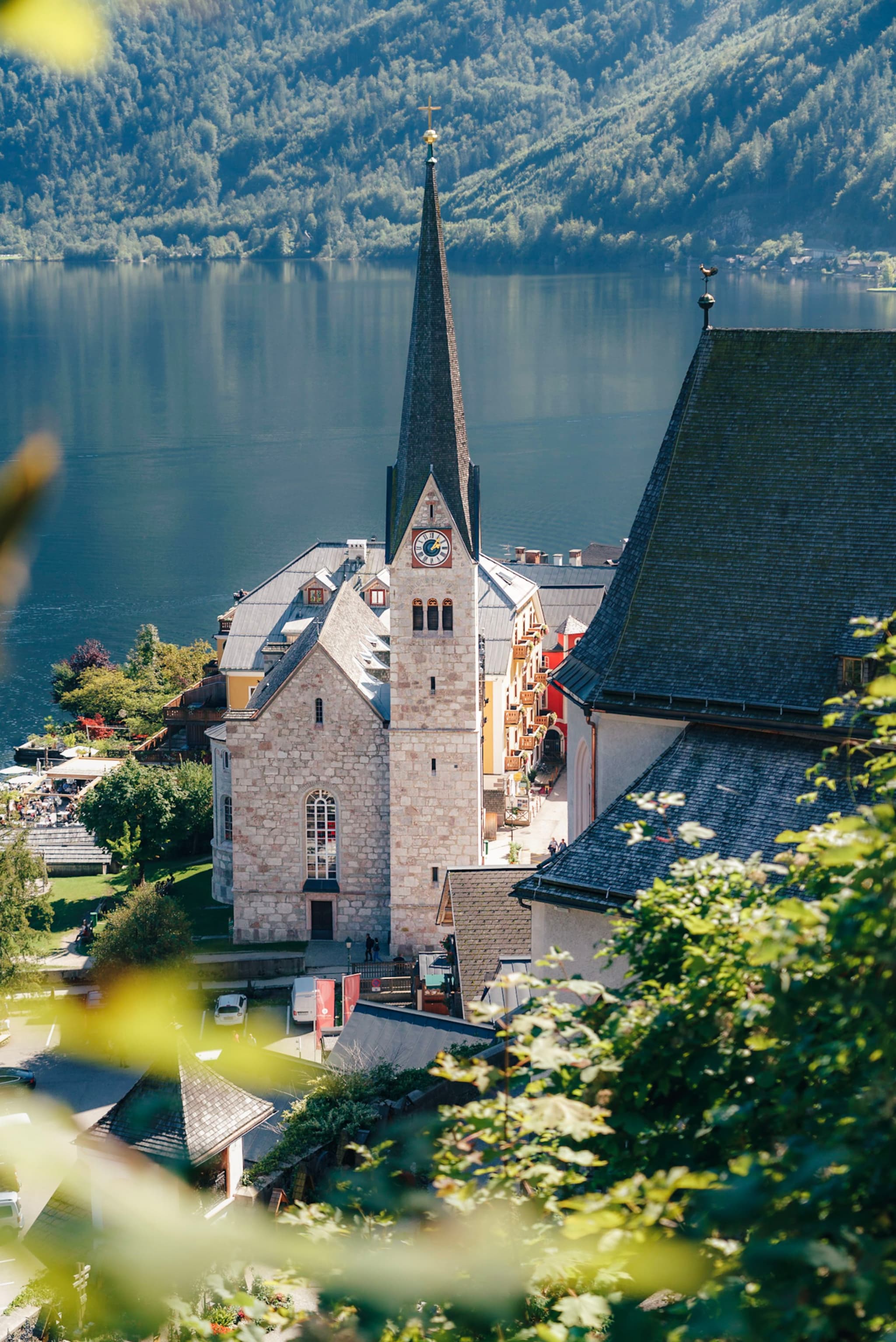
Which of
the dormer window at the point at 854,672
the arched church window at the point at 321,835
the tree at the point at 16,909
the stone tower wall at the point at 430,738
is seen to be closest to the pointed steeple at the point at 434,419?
the stone tower wall at the point at 430,738

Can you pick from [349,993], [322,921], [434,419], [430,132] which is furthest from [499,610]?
[349,993]

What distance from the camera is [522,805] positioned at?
52.3m

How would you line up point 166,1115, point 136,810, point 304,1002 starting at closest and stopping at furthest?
point 166,1115
point 304,1002
point 136,810

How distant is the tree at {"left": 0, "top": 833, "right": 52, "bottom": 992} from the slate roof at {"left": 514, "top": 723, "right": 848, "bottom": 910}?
64.1 ft

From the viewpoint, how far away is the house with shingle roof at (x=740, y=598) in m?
20.0

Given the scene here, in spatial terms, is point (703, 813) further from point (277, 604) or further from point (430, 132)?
point (277, 604)

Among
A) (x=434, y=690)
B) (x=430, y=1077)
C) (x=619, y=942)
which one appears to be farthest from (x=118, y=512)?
(x=619, y=942)

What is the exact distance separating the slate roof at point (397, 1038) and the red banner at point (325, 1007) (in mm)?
9626

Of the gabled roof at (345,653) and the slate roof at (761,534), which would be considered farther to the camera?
A: the gabled roof at (345,653)

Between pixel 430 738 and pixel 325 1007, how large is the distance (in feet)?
27.1

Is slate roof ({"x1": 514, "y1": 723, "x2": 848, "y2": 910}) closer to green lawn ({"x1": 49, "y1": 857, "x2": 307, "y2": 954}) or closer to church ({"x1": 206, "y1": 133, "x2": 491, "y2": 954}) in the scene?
church ({"x1": 206, "y1": 133, "x2": 491, "y2": 954})

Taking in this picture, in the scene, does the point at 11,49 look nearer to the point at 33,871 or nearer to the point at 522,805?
the point at 33,871

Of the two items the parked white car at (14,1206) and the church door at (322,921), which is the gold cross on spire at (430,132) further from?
the parked white car at (14,1206)

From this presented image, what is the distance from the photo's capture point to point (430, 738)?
4100 centimetres
